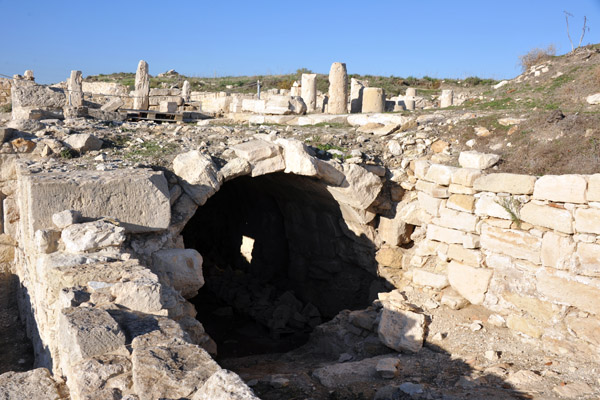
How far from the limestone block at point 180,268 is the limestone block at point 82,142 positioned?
6.20 feet

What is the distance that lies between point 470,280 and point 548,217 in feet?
4.21

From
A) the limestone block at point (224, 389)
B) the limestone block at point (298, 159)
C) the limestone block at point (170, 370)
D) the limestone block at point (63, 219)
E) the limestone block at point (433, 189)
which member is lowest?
the limestone block at point (170, 370)

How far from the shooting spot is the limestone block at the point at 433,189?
6.71 m

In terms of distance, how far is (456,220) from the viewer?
6.55 metres

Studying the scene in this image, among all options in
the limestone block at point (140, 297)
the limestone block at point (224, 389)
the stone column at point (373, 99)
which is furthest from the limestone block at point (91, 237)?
the stone column at point (373, 99)

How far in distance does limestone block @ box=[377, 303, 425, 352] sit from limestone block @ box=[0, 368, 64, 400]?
3875 millimetres

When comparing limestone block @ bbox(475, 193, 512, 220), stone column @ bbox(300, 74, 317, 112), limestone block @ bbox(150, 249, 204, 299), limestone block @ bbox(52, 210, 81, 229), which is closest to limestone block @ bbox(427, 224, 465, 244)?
limestone block @ bbox(475, 193, 512, 220)

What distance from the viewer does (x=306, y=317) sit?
9125 mm

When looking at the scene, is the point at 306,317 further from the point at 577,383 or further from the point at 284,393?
the point at 577,383

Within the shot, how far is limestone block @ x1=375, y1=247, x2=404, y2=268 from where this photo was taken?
7.53 m

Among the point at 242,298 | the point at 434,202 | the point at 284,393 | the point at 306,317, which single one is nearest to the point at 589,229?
the point at 434,202

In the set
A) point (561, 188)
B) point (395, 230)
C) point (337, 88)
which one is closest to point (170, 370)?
point (561, 188)

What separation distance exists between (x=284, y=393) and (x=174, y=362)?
2218mm

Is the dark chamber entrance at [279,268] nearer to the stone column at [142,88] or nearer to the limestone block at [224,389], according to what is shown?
the limestone block at [224,389]
